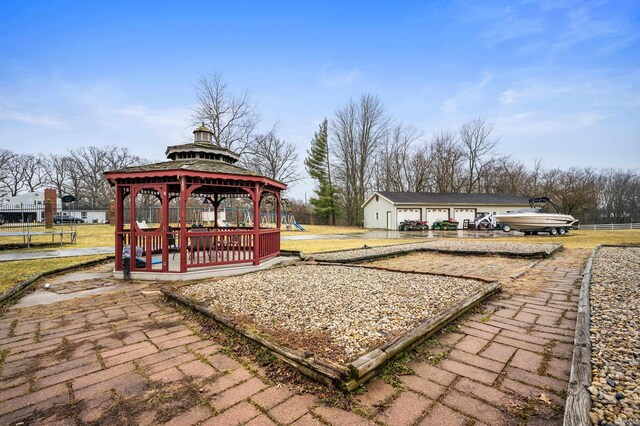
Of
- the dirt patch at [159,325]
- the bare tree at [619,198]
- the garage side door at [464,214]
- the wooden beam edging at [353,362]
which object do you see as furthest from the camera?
the bare tree at [619,198]

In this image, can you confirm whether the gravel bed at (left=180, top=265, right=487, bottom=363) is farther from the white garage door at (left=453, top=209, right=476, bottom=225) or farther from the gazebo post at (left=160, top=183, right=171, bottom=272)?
the white garage door at (left=453, top=209, right=476, bottom=225)

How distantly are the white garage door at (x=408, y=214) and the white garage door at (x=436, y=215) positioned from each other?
1.29m

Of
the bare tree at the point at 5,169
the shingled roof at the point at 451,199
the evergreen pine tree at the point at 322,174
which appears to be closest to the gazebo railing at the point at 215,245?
the shingled roof at the point at 451,199

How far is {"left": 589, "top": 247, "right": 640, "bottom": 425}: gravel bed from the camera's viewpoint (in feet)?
5.68

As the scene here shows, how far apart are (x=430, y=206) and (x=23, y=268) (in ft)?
97.6

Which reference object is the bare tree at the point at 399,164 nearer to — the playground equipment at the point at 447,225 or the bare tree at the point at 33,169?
the playground equipment at the point at 447,225

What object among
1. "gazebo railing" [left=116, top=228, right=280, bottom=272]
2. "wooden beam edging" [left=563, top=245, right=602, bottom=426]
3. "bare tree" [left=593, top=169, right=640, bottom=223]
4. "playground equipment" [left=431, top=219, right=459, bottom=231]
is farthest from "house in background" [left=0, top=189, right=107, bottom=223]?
"bare tree" [left=593, top=169, right=640, bottom=223]

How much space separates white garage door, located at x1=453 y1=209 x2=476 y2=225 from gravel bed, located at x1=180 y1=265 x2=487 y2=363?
27.8m

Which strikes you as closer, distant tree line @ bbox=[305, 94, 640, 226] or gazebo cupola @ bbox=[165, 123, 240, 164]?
gazebo cupola @ bbox=[165, 123, 240, 164]

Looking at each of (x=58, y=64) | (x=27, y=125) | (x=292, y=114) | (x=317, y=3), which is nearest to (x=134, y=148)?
(x=27, y=125)

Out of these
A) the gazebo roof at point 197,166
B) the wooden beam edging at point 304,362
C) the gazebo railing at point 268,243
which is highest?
the gazebo roof at point 197,166

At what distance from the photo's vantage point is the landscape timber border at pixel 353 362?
2068 mm

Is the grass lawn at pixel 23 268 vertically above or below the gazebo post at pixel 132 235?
below

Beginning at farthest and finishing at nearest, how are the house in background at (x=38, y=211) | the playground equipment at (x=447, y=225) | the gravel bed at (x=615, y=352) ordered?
1. the house in background at (x=38, y=211)
2. the playground equipment at (x=447, y=225)
3. the gravel bed at (x=615, y=352)
